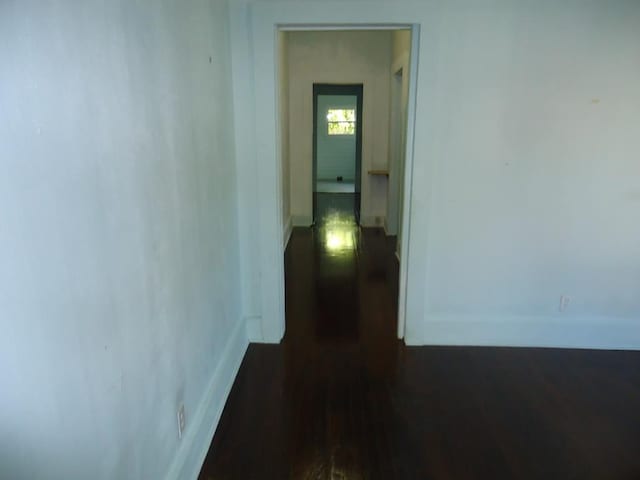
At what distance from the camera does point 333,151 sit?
43.5ft

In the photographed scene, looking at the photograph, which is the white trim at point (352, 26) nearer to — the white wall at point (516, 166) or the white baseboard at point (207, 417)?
the white wall at point (516, 166)

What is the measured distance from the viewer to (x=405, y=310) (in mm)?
3328

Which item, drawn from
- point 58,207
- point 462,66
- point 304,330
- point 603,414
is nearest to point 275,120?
point 462,66

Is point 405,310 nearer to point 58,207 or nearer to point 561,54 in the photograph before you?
point 561,54

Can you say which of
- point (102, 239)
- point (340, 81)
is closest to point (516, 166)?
point (102, 239)

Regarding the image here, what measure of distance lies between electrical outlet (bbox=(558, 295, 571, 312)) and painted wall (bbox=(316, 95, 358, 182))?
33.3 ft

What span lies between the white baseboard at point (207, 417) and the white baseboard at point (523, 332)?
1256 millimetres

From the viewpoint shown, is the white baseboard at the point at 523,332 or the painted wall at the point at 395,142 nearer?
the white baseboard at the point at 523,332

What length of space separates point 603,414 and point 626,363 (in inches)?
30.4

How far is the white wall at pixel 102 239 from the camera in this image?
0.95 m

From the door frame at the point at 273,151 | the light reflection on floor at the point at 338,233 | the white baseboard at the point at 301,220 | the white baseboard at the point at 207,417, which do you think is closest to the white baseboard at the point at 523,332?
the door frame at the point at 273,151

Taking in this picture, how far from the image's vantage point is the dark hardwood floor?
2.16m

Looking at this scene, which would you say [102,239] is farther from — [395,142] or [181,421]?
[395,142]

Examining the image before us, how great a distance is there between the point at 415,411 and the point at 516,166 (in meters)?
1.75
